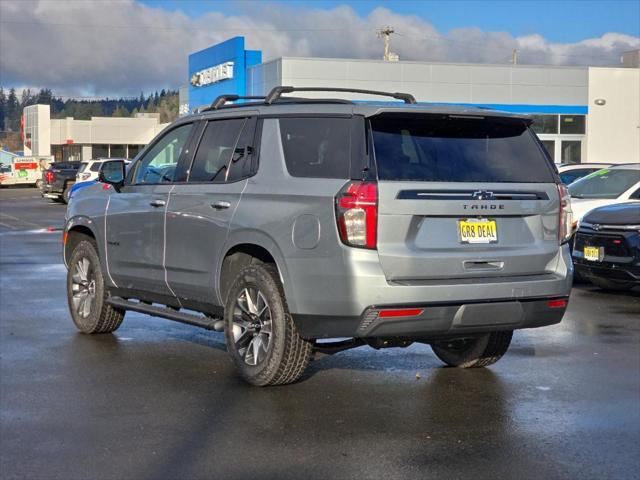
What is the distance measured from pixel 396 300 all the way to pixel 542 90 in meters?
38.1

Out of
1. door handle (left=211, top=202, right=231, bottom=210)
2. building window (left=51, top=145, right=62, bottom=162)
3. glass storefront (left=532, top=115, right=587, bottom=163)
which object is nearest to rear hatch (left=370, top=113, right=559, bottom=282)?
door handle (left=211, top=202, right=231, bottom=210)

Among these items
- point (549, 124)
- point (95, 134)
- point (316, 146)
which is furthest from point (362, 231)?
point (95, 134)

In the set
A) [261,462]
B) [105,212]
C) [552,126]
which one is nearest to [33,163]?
[552,126]

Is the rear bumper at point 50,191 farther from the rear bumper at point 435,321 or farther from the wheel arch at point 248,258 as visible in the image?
the rear bumper at point 435,321

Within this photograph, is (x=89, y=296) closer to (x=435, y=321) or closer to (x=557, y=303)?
(x=435, y=321)

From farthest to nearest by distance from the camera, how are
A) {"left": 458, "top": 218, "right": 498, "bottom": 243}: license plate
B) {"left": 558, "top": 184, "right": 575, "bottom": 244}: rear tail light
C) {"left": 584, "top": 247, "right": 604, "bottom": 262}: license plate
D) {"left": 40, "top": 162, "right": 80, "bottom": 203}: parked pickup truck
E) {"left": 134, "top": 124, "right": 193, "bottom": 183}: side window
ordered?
{"left": 40, "top": 162, "right": 80, "bottom": 203}: parked pickup truck → {"left": 584, "top": 247, "right": 604, "bottom": 262}: license plate → {"left": 134, "top": 124, "right": 193, "bottom": 183}: side window → {"left": 558, "top": 184, "right": 575, "bottom": 244}: rear tail light → {"left": 458, "top": 218, "right": 498, "bottom": 243}: license plate

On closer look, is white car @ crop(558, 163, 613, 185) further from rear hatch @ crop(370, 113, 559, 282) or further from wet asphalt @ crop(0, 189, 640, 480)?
rear hatch @ crop(370, 113, 559, 282)

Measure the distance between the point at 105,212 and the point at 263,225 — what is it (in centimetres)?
256

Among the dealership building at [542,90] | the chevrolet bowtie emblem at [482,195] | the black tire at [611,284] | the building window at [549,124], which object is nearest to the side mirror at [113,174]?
the chevrolet bowtie emblem at [482,195]

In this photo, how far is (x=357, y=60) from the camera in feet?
134

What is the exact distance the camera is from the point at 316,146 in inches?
270

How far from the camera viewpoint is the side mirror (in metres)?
8.81

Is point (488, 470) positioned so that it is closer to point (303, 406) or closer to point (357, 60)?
point (303, 406)

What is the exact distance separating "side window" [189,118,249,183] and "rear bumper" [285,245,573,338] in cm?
132
